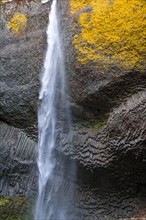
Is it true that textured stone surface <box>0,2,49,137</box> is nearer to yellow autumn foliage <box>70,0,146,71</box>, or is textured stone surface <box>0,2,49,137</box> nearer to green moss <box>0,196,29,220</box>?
yellow autumn foliage <box>70,0,146,71</box>

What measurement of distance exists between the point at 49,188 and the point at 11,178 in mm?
734

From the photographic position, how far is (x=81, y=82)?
6.12m

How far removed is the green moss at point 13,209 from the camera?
229 inches

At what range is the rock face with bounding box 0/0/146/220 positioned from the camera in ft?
18.5

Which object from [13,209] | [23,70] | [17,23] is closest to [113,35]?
[23,70]

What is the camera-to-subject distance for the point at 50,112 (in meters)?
6.33

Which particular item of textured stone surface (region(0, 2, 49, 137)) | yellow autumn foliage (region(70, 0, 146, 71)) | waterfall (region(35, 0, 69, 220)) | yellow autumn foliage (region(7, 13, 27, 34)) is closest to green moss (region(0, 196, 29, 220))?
waterfall (region(35, 0, 69, 220))

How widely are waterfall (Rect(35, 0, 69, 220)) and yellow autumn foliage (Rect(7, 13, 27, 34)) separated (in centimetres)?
59

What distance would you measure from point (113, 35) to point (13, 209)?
305cm

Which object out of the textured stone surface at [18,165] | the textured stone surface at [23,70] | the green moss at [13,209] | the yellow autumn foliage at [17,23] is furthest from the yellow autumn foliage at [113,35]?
the green moss at [13,209]

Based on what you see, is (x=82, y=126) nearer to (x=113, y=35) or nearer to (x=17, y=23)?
(x=113, y=35)

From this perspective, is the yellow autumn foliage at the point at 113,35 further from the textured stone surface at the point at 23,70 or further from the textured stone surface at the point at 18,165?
the textured stone surface at the point at 18,165

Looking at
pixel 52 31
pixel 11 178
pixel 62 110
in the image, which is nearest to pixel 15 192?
pixel 11 178

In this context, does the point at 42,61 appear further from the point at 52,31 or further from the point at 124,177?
the point at 124,177
